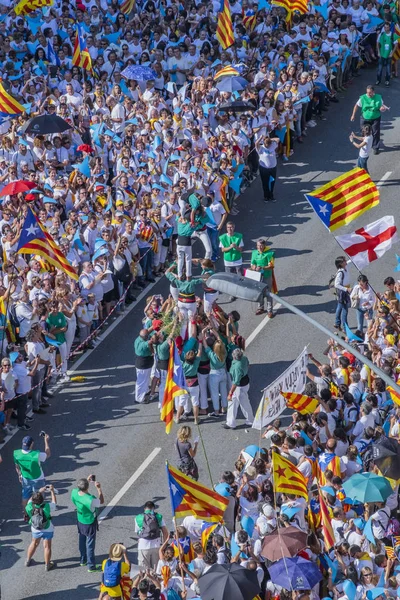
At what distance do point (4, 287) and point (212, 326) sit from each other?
387cm

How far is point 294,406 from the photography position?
20.4 metres

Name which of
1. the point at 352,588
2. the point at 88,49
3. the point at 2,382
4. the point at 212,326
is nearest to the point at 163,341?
the point at 212,326

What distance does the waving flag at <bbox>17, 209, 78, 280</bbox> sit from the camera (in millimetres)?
22625

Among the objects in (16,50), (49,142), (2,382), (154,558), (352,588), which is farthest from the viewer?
(16,50)

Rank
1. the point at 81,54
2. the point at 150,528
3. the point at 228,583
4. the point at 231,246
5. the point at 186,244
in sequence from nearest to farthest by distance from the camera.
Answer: the point at 228,583 → the point at 150,528 → the point at 231,246 → the point at 186,244 → the point at 81,54

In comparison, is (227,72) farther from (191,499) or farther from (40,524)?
(191,499)

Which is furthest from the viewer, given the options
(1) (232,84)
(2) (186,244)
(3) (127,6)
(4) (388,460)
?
(3) (127,6)

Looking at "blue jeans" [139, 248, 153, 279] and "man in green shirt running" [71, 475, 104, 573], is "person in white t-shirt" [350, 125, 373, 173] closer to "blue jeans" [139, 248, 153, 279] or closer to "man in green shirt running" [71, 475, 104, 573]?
"blue jeans" [139, 248, 153, 279]

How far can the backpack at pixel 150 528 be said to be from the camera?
1855 cm

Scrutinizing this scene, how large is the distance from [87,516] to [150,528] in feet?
3.40

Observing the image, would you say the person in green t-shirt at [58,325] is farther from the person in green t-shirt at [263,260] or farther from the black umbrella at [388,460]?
the black umbrella at [388,460]

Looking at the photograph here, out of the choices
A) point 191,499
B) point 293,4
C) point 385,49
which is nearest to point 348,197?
point 191,499

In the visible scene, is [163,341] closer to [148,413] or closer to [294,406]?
[148,413]

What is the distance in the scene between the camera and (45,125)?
91.5ft
